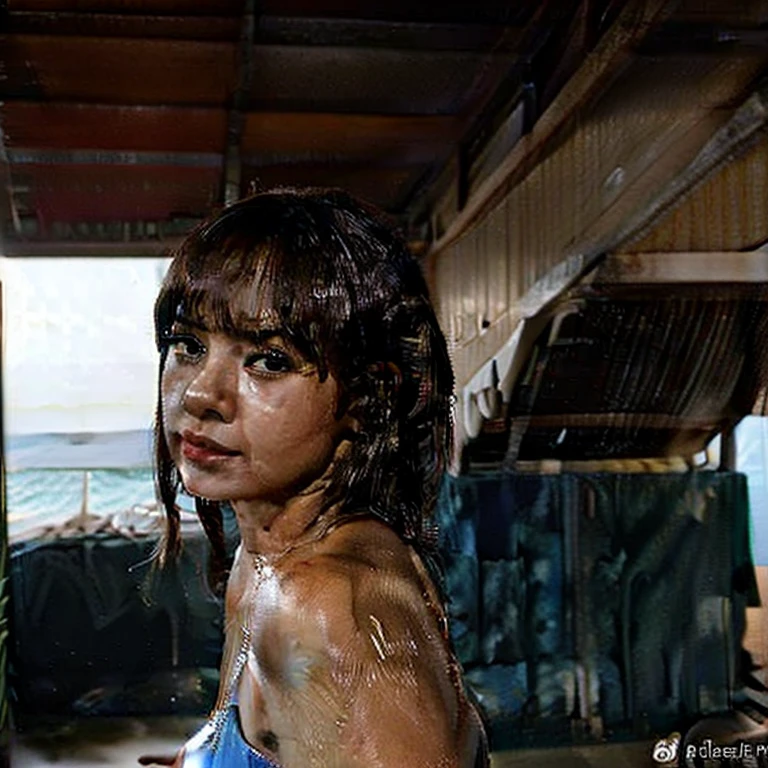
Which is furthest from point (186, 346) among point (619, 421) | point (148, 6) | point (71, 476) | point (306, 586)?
point (619, 421)

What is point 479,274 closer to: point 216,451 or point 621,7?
point 621,7

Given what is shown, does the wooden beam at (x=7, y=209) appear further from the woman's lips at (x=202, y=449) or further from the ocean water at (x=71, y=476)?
the woman's lips at (x=202, y=449)

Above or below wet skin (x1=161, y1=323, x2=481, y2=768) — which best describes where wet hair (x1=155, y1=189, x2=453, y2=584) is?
above

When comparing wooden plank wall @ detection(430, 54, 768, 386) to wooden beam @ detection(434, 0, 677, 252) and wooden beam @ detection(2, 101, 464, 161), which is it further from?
wooden beam @ detection(2, 101, 464, 161)

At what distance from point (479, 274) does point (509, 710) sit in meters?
0.98

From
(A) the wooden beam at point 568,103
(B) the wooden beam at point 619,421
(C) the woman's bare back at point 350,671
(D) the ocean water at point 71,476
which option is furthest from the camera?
(B) the wooden beam at point 619,421

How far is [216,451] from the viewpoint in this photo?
0.55m

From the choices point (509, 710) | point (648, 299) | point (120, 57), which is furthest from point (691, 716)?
point (120, 57)

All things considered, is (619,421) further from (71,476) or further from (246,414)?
(246,414)

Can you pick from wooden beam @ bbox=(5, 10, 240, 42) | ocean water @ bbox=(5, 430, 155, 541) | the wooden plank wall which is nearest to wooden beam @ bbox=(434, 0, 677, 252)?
the wooden plank wall

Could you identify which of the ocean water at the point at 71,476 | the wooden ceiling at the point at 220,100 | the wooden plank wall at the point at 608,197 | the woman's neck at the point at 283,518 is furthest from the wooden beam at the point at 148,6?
the woman's neck at the point at 283,518

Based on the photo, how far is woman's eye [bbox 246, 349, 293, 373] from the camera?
1.75 ft

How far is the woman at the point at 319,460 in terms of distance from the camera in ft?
1.59

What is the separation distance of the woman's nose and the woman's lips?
0.02 m
